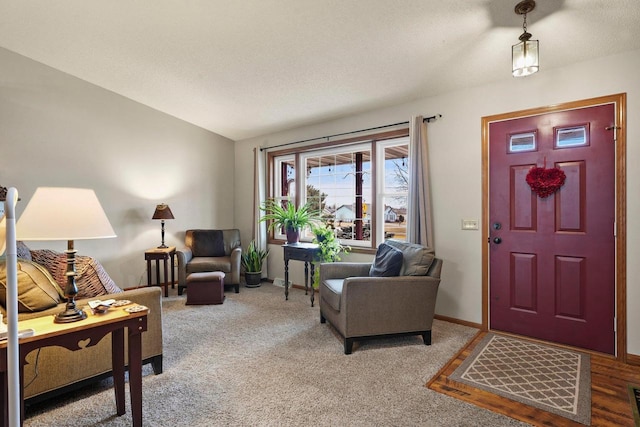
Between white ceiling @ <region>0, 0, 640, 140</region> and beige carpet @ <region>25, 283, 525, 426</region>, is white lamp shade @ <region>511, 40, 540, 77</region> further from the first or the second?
→ beige carpet @ <region>25, 283, 525, 426</region>

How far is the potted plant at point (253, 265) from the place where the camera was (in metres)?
4.81

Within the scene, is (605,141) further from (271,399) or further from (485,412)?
(271,399)

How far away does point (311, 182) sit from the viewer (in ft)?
15.8

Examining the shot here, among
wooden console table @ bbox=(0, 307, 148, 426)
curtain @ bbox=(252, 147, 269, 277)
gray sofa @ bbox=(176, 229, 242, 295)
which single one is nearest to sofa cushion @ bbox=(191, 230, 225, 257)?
gray sofa @ bbox=(176, 229, 242, 295)

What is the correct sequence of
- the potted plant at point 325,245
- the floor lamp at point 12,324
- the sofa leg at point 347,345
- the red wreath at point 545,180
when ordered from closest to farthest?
the floor lamp at point 12,324
the sofa leg at point 347,345
the red wreath at point 545,180
the potted plant at point 325,245

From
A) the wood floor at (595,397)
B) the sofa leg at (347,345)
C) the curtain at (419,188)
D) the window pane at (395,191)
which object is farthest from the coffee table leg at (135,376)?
the window pane at (395,191)

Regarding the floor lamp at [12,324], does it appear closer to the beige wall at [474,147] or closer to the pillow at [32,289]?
the pillow at [32,289]

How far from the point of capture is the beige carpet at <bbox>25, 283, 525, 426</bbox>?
177 centimetres

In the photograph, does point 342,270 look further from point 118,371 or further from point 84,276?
point 84,276

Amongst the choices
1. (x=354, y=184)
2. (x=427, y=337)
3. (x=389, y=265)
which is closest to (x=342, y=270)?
(x=389, y=265)

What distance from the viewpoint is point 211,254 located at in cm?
486

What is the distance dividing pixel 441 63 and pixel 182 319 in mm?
3568

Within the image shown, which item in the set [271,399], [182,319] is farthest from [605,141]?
[182,319]

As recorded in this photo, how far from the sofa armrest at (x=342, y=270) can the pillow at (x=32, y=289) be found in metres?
2.09
